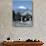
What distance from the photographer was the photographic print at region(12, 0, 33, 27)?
384 centimetres

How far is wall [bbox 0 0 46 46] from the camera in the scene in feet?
12.6

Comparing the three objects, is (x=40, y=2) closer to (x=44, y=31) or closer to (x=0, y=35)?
(x=44, y=31)

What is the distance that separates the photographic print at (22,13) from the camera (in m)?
3.84

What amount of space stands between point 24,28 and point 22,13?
404 mm

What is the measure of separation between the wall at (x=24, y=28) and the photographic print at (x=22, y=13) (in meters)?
0.11

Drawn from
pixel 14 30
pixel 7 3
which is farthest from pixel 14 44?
pixel 7 3

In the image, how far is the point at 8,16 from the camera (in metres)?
3.86

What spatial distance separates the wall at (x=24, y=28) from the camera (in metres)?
3.84

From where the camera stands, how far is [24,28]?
3.90m

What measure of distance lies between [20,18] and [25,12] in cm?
21

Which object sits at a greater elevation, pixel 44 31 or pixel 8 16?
pixel 8 16

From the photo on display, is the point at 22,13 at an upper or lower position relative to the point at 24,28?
upper

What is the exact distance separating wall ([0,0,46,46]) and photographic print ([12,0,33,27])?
0.35 ft

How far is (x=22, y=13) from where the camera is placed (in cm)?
386
